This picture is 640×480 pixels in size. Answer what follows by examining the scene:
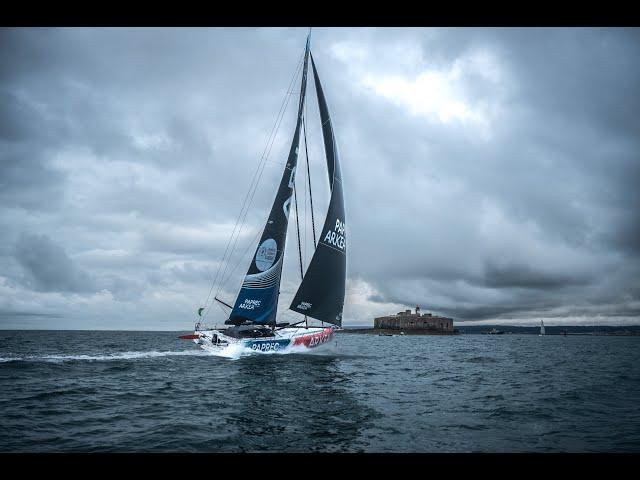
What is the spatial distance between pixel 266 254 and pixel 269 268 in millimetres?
998

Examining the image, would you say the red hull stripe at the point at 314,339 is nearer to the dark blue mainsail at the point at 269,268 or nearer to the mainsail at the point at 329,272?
the mainsail at the point at 329,272

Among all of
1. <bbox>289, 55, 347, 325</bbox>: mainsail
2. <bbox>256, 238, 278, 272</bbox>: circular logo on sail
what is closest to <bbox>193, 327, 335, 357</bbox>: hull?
<bbox>289, 55, 347, 325</bbox>: mainsail

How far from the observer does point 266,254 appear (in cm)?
2475

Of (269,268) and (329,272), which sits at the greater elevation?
(269,268)

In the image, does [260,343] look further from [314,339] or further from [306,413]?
[306,413]

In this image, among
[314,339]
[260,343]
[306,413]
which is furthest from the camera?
[314,339]

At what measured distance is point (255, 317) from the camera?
24266 mm

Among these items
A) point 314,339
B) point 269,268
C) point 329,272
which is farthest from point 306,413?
point 314,339

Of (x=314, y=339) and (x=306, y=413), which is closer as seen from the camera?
(x=306, y=413)

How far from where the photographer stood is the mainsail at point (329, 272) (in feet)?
77.6
